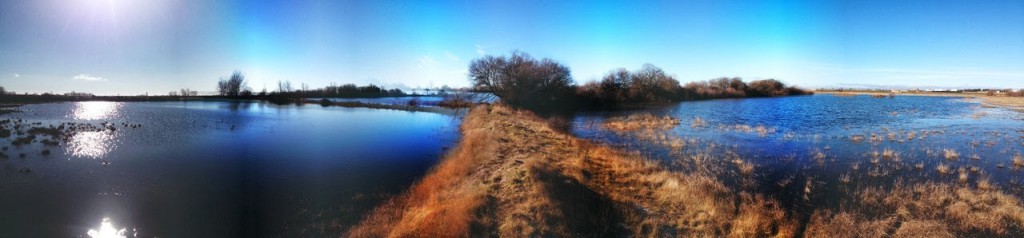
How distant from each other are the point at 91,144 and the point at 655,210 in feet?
84.1

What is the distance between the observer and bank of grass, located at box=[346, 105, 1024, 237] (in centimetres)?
748

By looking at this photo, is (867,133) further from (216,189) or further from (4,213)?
(4,213)

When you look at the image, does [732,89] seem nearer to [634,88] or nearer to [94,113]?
[634,88]

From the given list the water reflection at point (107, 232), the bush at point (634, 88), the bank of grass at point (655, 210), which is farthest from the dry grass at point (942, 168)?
the bush at point (634, 88)

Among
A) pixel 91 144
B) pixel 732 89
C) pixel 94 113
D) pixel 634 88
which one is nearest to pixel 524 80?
pixel 634 88

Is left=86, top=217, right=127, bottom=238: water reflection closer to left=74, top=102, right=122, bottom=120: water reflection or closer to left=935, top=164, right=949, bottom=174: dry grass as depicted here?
left=935, top=164, right=949, bottom=174: dry grass

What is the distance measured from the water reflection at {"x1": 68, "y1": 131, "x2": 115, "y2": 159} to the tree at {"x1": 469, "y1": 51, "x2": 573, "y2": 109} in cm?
3368

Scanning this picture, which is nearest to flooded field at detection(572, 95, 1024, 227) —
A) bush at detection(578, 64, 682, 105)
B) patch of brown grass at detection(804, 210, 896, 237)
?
patch of brown grass at detection(804, 210, 896, 237)

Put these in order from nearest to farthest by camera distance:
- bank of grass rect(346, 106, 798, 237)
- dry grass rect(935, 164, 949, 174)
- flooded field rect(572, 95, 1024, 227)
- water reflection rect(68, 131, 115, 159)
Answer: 1. bank of grass rect(346, 106, 798, 237)
2. flooded field rect(572, 95, 1024, 227)
3. dry grass rect(935, 164, 949, 174)
4. water reflection rect(68, 131, 115, 159)

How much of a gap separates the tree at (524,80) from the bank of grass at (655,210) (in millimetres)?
34302

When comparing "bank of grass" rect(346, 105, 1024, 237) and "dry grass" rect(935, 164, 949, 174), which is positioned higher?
"dry grass" rect(935, 164, 949, 174)

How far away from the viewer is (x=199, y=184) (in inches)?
481

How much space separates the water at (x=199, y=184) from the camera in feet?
29.2

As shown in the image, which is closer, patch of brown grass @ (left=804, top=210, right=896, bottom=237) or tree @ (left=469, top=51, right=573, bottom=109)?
patch of brown grass @ (left=804, top=210, right=896, bottom=237)
